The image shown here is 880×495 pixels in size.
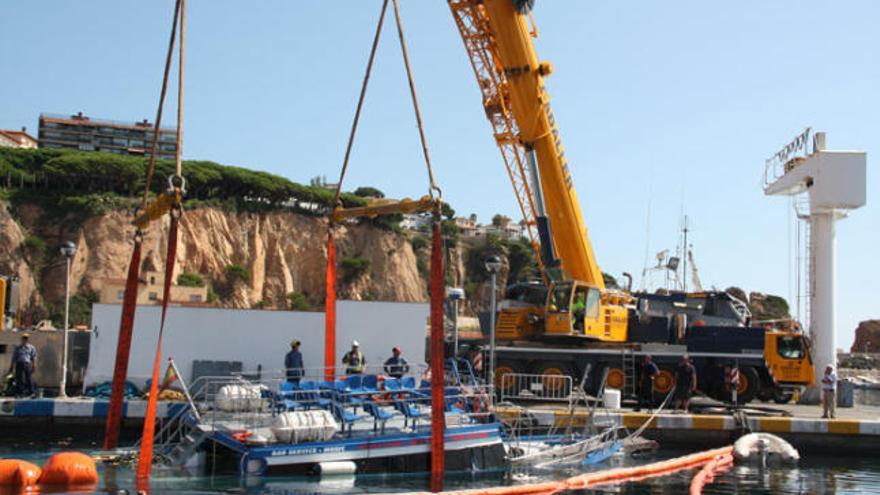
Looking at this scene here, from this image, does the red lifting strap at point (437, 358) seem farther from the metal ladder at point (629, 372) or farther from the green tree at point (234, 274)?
the green tree at point (234, 274)

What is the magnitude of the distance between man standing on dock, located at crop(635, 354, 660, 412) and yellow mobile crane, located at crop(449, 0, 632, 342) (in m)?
2.01

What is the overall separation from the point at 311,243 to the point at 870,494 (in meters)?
65.3

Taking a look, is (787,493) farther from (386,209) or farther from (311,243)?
(311,243)

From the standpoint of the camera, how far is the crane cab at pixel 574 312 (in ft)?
78.2

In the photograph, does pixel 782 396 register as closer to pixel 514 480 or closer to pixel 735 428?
pixel 735 428

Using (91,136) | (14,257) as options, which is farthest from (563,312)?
(91,136)

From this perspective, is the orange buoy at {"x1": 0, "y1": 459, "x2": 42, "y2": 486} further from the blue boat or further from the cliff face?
the cliff face

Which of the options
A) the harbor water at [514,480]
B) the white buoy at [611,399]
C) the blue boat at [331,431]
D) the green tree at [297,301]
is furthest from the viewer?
the green tree at [297,301]

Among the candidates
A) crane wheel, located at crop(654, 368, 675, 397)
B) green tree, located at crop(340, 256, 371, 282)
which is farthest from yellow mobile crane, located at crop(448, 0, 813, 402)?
green tree, located at crop(340, 256, 371, 282)

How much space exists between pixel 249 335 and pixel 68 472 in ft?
29.1

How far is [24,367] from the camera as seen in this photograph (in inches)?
784

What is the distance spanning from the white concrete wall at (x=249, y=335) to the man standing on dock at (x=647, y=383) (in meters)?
5.80

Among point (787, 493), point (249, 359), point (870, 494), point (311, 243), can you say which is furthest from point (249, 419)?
point (311, 243)

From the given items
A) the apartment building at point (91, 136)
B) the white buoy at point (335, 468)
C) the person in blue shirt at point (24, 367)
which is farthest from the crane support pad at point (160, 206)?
the apartment building at point (91, 136)
